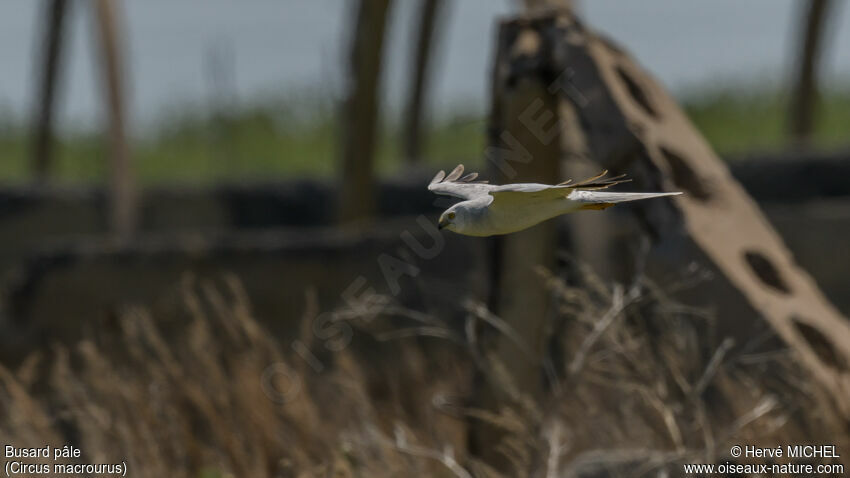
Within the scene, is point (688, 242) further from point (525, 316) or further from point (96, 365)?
point (96, 365)

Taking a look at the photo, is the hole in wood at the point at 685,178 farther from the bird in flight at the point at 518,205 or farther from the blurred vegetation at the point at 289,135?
the blurred vegetation at the point at 289,135

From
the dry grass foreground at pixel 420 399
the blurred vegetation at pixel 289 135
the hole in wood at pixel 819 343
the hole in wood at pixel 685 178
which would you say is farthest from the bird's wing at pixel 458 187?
the blurred vegetation at pixel 289 135

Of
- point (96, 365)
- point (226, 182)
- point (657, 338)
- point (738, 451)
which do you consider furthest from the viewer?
point (226, 182)

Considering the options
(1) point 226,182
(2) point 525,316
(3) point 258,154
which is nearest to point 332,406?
(2) point 525,316

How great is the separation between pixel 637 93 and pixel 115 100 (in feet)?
11.9

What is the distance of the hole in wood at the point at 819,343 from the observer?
3.01 metres

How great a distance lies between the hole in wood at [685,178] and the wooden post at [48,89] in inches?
219

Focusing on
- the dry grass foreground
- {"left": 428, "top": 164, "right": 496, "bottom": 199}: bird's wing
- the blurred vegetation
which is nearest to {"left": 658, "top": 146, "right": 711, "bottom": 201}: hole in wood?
the dry grass foreground

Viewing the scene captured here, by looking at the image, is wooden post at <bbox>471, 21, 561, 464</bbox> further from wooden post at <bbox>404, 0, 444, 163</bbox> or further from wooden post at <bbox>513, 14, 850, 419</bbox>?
wooden post at <bbox>404, 0, 444, 163</bbox>

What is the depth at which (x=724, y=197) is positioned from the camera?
10.1ft

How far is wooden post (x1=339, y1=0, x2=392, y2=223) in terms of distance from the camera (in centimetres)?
532

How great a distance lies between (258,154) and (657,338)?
8.40 metres

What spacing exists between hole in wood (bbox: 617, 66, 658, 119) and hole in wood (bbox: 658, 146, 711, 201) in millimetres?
139

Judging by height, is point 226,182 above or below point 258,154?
above
